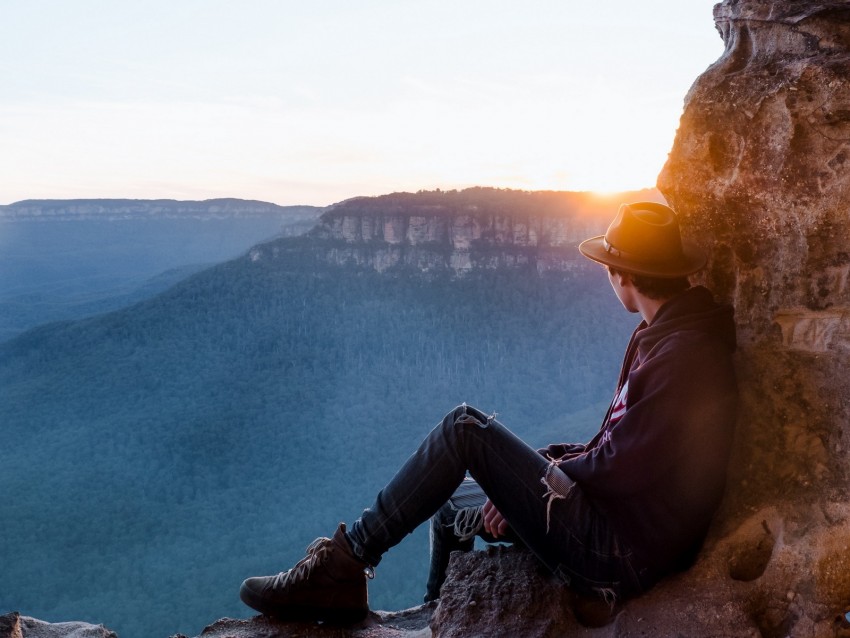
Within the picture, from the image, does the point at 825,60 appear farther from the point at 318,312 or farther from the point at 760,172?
the point at 318,312

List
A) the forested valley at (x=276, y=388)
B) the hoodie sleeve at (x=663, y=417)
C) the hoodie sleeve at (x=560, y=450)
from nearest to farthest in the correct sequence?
the hoodie sleeve at (x=663, y=417) → the hoodie sleeve at (x=560, y=450) → the forested valley at (x=276, y=388)

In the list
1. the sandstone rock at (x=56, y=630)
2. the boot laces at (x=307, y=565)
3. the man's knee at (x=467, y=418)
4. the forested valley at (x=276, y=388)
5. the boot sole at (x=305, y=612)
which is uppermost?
the man's knee at (x=467, y=418)

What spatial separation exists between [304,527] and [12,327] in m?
32.8

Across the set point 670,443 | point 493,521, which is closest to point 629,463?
point 670,443

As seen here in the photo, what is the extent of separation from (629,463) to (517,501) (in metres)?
0.42

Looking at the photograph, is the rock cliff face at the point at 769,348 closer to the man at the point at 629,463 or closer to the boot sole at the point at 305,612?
the man at the point at 629,463

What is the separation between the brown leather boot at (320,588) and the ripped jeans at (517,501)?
0.18 meters

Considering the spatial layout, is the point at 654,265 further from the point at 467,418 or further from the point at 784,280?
the point at 467,418

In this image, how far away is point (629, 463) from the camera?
217 centimetres

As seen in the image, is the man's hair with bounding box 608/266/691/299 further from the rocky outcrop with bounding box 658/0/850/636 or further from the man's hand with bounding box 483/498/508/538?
the man's hand with bounding box 483/498/508/538

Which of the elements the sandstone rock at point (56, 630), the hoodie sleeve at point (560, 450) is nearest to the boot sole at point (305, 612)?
the hoodie sleeve at point (560, 450)

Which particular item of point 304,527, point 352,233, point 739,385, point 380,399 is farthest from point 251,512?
point 739,385

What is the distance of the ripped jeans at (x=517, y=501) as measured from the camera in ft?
7.59

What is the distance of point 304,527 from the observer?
116 feet
